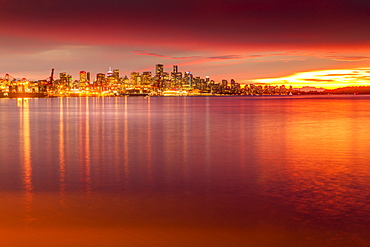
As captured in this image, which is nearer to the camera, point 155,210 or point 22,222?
point 22,222

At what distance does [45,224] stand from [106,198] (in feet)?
7.60

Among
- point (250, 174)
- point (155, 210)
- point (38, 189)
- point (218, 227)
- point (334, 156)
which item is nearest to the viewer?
point (218, 227)

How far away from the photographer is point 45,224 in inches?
317

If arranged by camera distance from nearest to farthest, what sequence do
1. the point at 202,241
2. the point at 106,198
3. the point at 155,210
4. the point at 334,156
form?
1. the point at 202,241
2. the point at 155,210
3. the point at 106,198
4. the point at 334,156

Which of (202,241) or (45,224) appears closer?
(202,241)

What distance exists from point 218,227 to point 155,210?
5.81 ft

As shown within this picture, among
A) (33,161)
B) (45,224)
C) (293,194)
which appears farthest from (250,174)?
(33,161)

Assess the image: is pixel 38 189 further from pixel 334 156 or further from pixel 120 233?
pixel 334 156

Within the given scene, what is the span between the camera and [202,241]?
23.6ft

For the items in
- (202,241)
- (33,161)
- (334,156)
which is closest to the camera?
(202,241)

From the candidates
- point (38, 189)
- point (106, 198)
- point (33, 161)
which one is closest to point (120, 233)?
point (106, 198)

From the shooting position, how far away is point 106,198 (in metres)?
10.2

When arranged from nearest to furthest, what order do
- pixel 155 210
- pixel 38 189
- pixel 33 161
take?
pixel 155 210
pixel 38 189
pixel 33 161

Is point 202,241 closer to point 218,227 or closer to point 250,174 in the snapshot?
point 218,227
